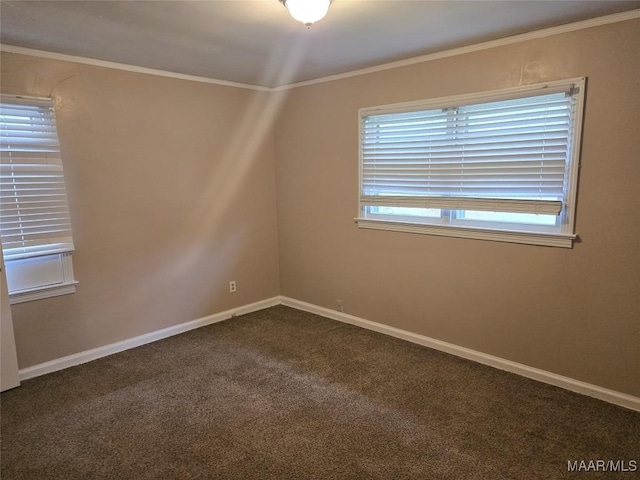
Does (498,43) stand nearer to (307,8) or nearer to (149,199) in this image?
(307,8)

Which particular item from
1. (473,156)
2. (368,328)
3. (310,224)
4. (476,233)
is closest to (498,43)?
(473,156)

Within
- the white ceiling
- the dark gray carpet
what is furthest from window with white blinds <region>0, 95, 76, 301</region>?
the dark gray carpet

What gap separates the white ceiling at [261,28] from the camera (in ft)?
6.94

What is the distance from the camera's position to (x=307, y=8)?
1889 mm

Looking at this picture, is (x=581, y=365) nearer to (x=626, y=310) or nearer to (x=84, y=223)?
(x=626, y=310)

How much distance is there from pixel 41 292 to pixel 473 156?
11.0 feet

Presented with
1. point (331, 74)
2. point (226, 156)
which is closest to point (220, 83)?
point (226, 156)

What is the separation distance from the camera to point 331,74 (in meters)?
3.66

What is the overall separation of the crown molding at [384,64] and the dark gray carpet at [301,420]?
2.31 m

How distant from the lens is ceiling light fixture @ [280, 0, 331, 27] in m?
1.86

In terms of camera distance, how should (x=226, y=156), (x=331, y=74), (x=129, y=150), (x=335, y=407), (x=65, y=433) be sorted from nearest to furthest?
(x=65, y=433) → (x=335, y=407) → (x=129, y=150) → (x=331, y=74) → (x=226, y=156)

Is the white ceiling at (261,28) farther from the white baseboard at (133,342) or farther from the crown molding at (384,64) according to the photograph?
the white baseboard at (133,342)

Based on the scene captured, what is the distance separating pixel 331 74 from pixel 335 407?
280cm

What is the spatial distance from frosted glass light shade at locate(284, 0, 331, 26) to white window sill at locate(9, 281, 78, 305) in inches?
102
